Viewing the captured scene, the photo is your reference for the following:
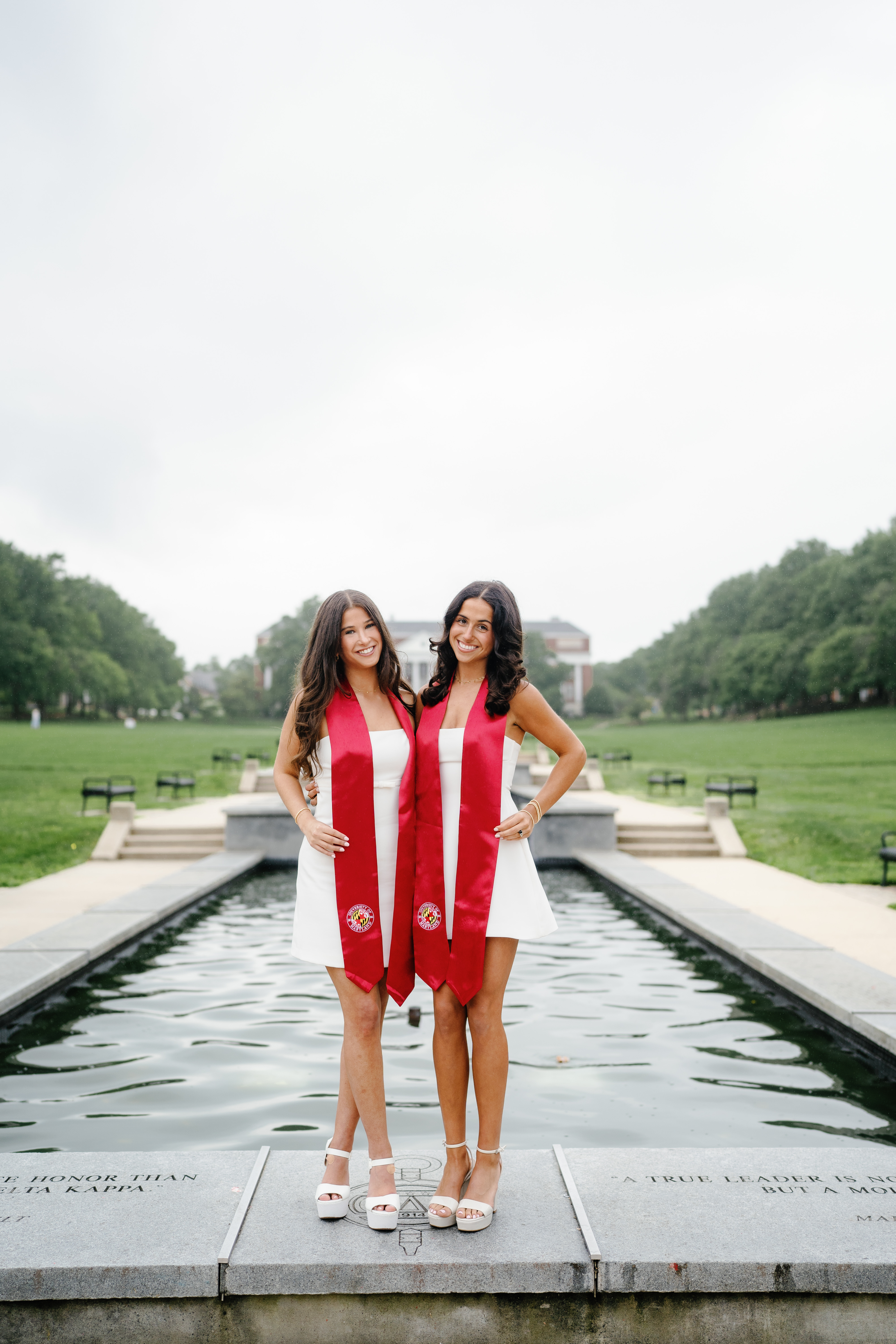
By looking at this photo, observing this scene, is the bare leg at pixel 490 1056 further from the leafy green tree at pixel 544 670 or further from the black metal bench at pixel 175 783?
the leafy green tree at pixel 544 670

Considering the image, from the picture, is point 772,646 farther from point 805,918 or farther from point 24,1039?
point 24,1039

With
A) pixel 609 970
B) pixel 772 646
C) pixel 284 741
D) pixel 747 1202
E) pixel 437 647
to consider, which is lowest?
pixel 609 970

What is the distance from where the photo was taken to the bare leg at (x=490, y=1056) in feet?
10.5

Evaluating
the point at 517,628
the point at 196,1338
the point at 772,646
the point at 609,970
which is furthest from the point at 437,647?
the point at 772,646

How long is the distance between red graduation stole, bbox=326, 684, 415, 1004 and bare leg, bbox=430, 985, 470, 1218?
14cm

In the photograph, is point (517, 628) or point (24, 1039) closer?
point (517, 628)

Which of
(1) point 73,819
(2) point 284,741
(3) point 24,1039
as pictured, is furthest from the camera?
(1) point 73,819

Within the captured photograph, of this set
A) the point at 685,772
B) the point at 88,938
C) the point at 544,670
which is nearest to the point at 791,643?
the point at 544,670

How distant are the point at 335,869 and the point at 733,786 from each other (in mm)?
17951

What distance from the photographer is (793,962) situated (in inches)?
291

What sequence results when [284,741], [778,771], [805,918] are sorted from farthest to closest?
1. [778,771]
2. [805,918]
3. [284,741]

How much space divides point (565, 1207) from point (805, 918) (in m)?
7.07

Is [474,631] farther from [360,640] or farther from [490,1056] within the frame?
[490,1056]

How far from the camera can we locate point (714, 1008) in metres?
7.05
